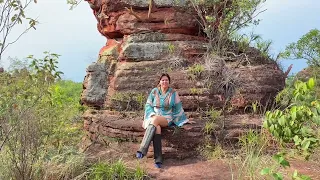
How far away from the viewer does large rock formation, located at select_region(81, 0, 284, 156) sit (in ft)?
23.5

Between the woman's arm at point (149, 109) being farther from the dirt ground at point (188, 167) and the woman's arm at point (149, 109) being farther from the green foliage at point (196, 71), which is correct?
the green foliage at point (196, 71)

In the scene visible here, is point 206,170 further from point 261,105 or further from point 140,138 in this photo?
point 261,105

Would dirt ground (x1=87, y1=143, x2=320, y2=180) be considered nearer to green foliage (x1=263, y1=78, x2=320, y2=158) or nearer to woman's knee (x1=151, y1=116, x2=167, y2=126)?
woman's knee (x1=151, y1=116, x2=167, y2=126)

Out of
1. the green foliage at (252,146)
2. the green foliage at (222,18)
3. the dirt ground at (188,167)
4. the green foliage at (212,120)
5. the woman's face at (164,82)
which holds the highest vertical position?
the green foliage at (222,18)

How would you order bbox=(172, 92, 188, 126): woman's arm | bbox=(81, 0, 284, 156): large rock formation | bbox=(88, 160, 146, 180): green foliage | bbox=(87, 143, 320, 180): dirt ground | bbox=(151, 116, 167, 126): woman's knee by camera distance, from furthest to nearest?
bbox=(81, 0, 284, 156): large rock formation < bbox=(172, 92, 188, 126): woman's arm < bbox=(151, 116, 167, 126): woman's knee < bbox=(87, 143, 320, 180): dirt ground < bbox=(88, 160, 146, 180): green foliage

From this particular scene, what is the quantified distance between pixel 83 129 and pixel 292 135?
19.4ft

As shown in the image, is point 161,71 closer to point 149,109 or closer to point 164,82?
point 164,82

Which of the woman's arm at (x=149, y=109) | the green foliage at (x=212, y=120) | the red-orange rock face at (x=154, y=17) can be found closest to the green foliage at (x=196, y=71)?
the green foliage at (x=212, y=120)

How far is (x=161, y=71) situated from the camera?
795 centimetres

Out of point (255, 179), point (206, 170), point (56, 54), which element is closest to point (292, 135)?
point (255, 179)

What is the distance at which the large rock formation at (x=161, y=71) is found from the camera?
7.16 meters

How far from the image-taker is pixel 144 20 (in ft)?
28.5

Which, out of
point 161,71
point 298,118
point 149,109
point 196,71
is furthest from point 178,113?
point 298,118

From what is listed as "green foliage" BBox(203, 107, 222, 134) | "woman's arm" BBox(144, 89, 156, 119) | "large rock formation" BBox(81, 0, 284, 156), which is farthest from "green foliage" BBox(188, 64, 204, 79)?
"woman's arm" BBox(144, 89, 156, 119)
